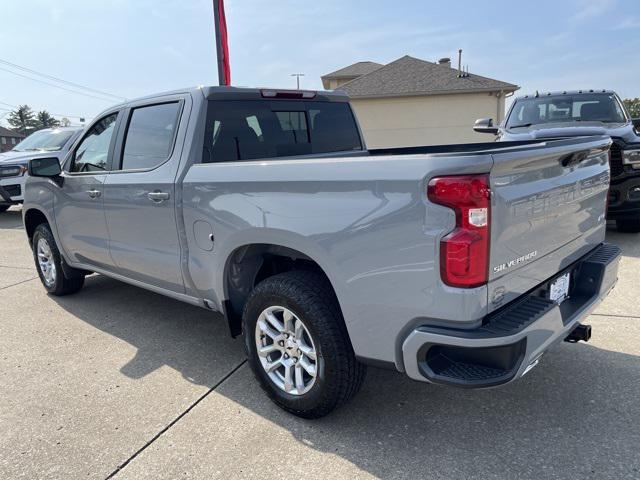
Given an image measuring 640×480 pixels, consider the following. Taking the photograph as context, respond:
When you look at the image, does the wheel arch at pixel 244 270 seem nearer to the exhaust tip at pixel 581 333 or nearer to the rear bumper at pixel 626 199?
the exhaust tip at pixel 581 333

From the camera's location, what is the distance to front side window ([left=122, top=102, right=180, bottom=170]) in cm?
345

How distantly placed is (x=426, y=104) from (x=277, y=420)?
18.9m

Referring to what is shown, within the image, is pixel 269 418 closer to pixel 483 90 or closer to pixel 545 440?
pixel 545 440

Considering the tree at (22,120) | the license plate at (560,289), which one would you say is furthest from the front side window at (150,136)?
the tree at (22,120)

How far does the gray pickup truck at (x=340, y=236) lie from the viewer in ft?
6.73

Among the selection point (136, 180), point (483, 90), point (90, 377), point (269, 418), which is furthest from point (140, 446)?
point (483, 90)

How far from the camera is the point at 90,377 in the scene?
11.3 feet

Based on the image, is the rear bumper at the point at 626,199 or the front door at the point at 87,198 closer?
the front door at the point at 87,198

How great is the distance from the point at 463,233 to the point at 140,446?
6.69 ft

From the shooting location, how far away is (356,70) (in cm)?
2959

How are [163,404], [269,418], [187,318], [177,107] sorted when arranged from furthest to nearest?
[187,318]
[177,107]
[163,404]
[269,418]

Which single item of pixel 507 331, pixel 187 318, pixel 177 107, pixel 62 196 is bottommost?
pixel 187 318

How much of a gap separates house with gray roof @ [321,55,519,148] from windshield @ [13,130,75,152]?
11.3 m

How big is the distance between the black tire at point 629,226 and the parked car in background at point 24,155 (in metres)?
→ 9.92
